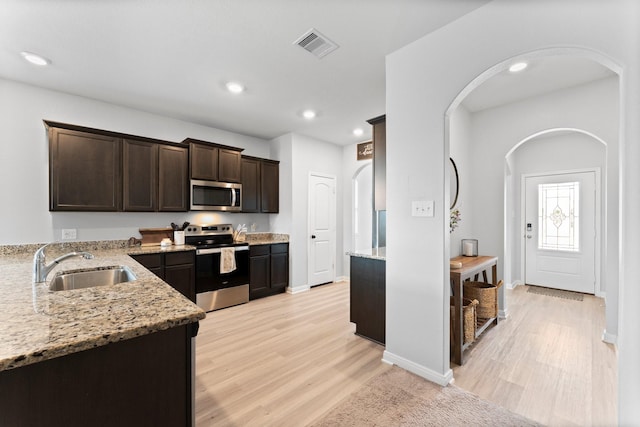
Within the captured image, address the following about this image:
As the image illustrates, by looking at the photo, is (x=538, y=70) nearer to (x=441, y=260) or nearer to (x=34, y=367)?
(x=441, y=260)

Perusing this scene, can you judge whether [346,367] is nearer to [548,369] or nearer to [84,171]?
[548,369]

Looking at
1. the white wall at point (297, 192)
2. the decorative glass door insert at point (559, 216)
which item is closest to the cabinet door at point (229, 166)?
the white wall at point (297, 192)

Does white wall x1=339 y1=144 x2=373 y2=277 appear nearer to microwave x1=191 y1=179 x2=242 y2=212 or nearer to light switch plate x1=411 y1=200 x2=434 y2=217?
microwave x1=191 y1=179 x2=242 y2=212

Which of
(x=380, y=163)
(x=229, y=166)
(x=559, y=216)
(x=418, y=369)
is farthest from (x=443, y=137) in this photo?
(x=559, y=216)

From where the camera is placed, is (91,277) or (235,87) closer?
(91,277)

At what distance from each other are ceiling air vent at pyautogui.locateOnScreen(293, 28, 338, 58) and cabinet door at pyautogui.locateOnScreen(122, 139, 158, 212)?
2.42m

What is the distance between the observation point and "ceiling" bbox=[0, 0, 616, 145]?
6.16 feet

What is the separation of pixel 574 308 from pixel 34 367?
16.9ft

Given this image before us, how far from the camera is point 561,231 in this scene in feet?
15.0

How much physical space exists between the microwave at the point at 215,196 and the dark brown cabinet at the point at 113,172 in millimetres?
126

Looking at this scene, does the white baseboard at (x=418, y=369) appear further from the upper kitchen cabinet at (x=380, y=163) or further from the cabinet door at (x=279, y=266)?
the cabinet door at (x=279, y=266)

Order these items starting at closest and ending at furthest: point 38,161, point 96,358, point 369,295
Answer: point 96,358
point 369,295
point 38,161

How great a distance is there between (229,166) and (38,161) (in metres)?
2.07

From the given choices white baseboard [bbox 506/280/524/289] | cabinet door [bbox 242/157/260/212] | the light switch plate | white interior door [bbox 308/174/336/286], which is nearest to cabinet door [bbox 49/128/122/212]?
cabinet door [bbox 242/157/260/212]
